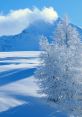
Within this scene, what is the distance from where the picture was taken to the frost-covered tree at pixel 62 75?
43.2 m

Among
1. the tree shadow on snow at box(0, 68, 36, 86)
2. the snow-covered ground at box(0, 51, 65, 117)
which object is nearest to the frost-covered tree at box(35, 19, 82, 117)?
the snow-covered ground at box(0, 51, 65, 117)

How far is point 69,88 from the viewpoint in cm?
4322

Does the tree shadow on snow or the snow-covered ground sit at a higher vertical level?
the tree shadow on snow

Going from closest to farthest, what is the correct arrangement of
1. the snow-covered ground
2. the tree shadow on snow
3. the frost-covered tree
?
1. the snow-covered ground
2. the frost-covered tree
3. the tree shadow on snow

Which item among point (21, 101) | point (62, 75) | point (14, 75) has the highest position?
point (62, 75)

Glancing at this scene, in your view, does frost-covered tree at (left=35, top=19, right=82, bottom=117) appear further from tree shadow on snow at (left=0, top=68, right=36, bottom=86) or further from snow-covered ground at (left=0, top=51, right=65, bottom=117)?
tree shadow on snow at (left=0, top=68, right=36, bottom=86)

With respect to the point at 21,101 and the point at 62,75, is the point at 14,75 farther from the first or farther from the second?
the point at 62,75

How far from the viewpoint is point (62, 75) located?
1725 inches

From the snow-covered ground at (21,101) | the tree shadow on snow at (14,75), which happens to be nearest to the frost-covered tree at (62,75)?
the snow-covered ground at (21,101)

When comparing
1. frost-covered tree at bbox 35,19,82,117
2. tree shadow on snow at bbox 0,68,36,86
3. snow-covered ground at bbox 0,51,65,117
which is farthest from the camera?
tree shadow on snow at bbox 0,68,36,86

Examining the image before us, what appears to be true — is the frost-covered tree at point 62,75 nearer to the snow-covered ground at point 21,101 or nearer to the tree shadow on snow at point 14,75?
the snow-covered ground at point 21,101

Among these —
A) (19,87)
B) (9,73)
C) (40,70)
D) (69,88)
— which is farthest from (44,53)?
(9,73)

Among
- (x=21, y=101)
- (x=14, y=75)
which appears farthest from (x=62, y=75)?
(x=14, y=75)

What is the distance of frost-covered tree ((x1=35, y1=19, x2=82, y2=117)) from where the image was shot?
142 feet
